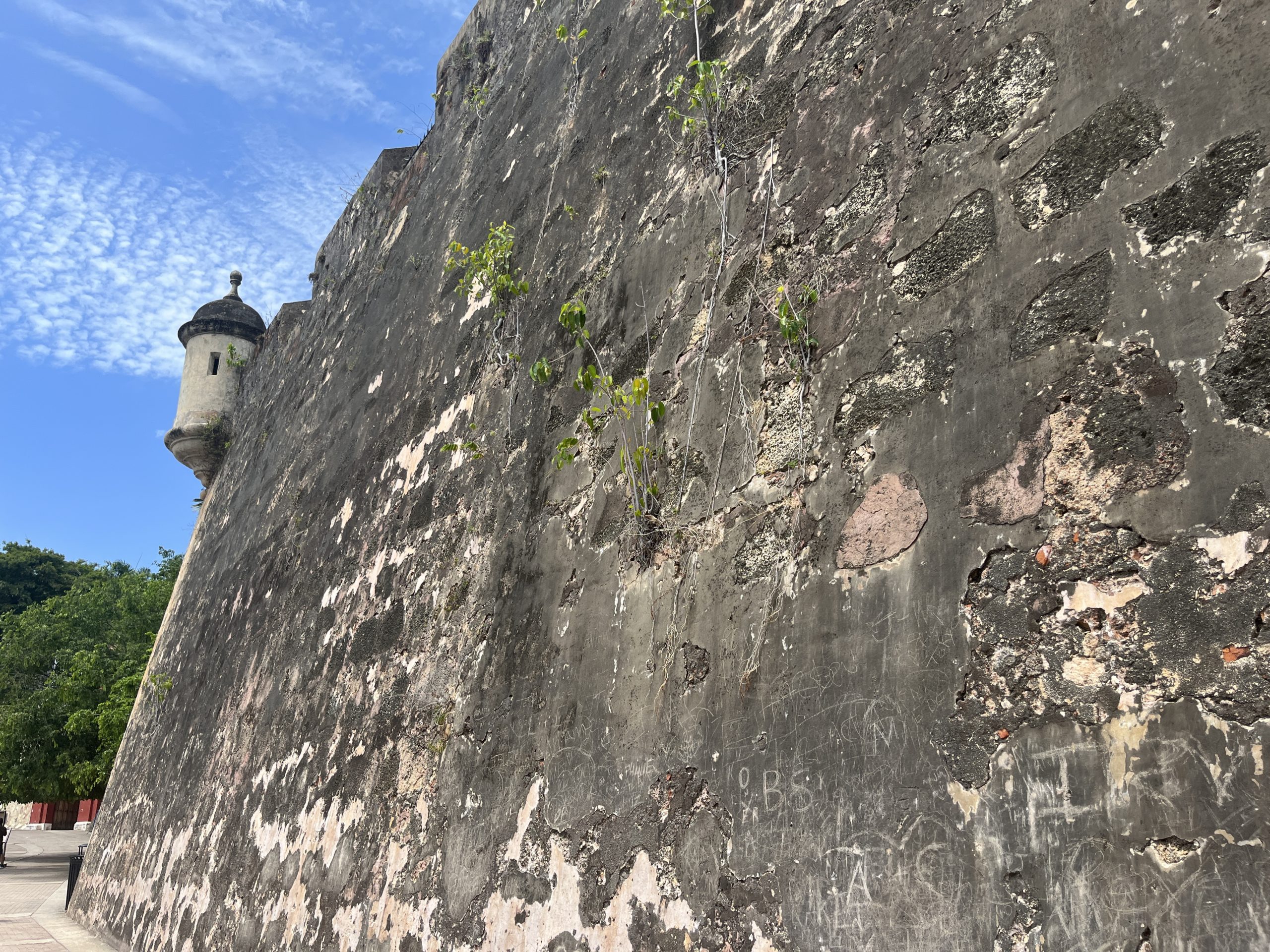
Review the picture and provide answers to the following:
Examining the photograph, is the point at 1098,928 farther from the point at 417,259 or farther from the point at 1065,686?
the point at 417,259

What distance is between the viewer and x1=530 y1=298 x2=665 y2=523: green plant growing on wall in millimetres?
2826

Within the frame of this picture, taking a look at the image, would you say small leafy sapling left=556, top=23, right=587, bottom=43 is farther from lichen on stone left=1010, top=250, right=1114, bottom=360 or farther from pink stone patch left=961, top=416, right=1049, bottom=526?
pink stone patch left=961, top=416, right=1049, bottom=526

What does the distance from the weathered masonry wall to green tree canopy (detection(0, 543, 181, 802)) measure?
1094 centimetres

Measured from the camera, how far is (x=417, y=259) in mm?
6148

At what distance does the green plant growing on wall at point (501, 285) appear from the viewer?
14.1 feet

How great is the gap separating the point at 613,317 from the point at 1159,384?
2104mm

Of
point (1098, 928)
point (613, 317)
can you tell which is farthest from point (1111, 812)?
point (613, 317)

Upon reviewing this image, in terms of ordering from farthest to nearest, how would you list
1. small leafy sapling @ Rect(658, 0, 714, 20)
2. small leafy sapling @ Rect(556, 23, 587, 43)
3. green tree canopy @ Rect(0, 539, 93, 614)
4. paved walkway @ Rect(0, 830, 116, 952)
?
green tree canopy @ Rect(0, 539, 93, 614) < paved walkway @ Rect(0, 830, 116, 952) < small leafy sapling @ Rect(556, 23, 587, 43) < small leafy sapling @ Rect(658, 0, 714, 20)

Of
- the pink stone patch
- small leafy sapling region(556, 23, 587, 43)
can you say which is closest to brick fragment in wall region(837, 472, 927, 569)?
the pink stone patch

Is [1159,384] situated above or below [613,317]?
below

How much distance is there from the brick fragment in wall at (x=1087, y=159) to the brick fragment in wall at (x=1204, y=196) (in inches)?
4.6

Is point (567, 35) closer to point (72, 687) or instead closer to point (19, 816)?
point (72, 687)

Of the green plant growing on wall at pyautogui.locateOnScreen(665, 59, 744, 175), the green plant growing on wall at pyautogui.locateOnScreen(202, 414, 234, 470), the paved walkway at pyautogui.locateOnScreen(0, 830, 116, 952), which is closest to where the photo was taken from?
the green plant growing on wall at pyautogui.locateOnScreen(665, 59, 744, 175)

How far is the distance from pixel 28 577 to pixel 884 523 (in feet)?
126
